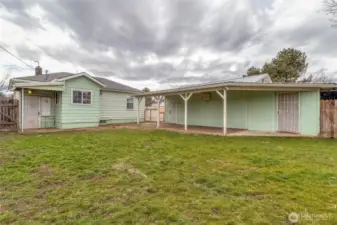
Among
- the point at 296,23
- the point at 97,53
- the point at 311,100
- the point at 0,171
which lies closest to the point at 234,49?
the point at 296,23

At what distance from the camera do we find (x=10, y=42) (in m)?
14.2

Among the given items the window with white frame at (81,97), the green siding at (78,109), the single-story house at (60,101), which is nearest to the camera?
the single-story house at (60,101)

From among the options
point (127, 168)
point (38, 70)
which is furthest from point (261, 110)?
point (38, 70)

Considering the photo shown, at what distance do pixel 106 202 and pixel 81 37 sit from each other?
1375cm

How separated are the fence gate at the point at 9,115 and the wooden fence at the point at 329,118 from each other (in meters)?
15.6

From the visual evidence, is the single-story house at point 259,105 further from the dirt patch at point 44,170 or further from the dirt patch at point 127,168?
the dirt patch at point 44,170

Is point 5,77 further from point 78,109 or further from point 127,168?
point 127,168

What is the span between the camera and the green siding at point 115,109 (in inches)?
581

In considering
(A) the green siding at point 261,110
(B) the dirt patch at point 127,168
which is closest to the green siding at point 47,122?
(B) the dirt patch at point 127,168

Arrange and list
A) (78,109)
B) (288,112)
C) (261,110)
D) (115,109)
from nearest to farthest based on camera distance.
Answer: (288,112), (261,110), (78,109), (115,109)

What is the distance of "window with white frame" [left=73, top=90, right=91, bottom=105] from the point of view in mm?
12156

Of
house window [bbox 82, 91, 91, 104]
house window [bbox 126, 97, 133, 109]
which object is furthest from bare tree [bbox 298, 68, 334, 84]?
house window [bbox 82, 91, 91, 104]

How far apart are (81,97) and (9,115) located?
382 cm

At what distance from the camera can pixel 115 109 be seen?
51.3 feet
